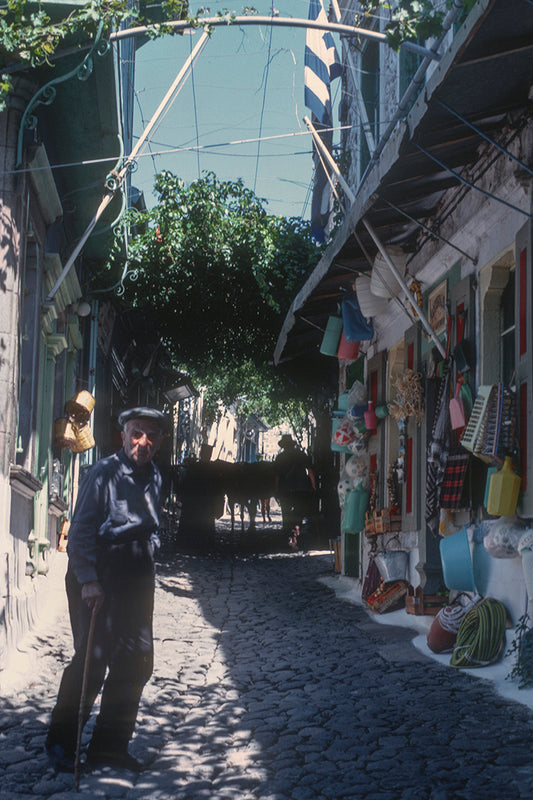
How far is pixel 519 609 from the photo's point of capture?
23.0 ft

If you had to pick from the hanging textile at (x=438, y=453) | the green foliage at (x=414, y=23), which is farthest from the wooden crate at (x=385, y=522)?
the green foliage at (x=414, y=23)

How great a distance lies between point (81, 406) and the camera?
473 inches

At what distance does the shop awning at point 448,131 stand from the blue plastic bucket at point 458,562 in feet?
8.32

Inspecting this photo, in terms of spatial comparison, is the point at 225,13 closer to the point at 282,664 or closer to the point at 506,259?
the point at 506,259

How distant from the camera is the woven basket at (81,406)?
11984 millimetres

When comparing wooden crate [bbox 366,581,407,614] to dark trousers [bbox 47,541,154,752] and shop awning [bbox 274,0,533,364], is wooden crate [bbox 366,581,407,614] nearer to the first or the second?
shop awning [bbox 274,0,533,364]

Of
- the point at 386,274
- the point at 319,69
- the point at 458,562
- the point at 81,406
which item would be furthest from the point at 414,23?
the point at 81,406

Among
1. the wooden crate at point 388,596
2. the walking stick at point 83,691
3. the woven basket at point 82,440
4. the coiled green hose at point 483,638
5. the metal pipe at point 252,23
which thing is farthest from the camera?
the woven basket at point 82,440

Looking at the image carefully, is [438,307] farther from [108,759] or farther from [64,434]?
[108,759]

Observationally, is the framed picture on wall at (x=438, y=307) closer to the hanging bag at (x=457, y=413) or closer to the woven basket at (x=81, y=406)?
the hanging bag at (x=457, y=413)

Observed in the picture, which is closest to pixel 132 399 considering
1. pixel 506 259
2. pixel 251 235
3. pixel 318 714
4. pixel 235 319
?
pixel 235 319

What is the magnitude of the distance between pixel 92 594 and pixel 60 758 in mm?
828

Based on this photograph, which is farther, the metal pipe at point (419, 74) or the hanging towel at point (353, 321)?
the hanging towel at point (353, 321)

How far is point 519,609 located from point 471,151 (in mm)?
3652
